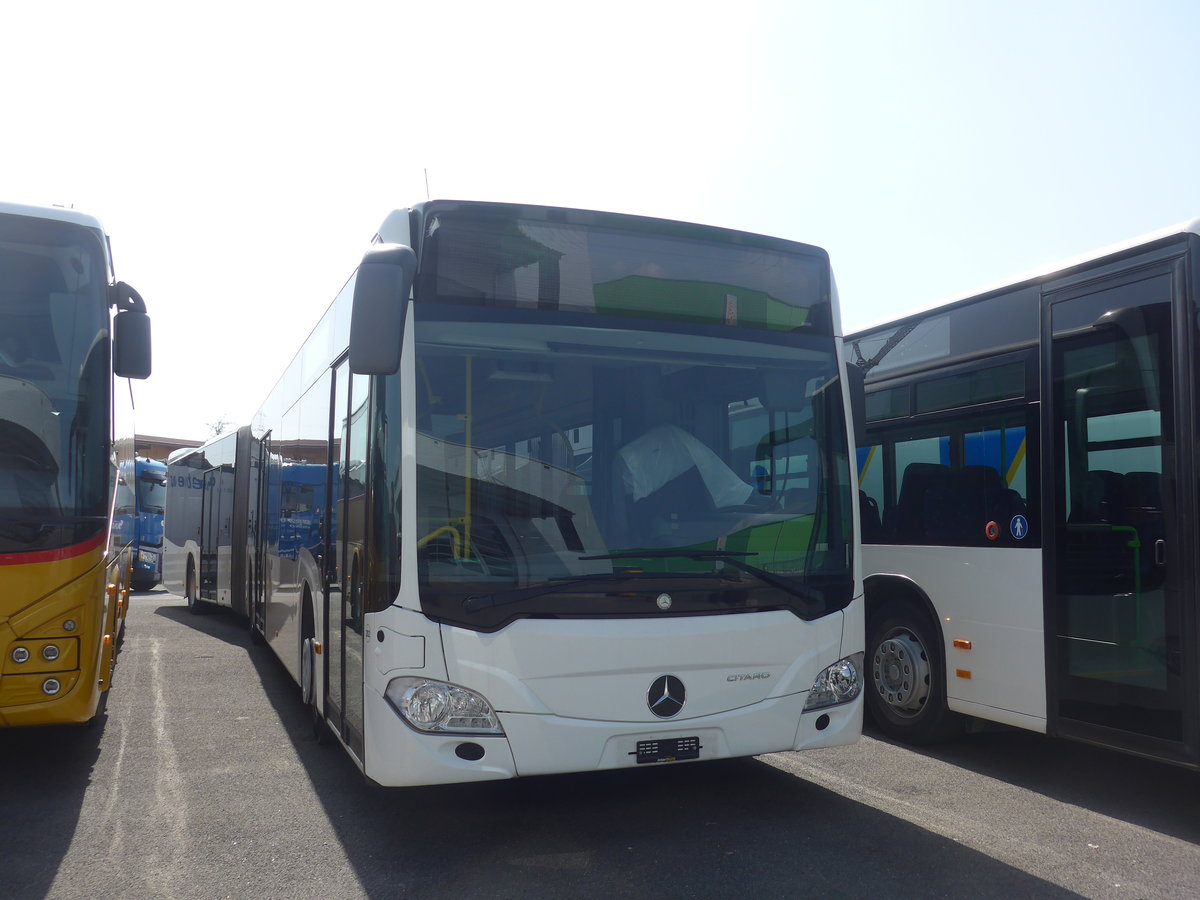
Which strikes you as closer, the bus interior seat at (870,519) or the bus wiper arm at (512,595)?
the bus wiper arm at (512,595)

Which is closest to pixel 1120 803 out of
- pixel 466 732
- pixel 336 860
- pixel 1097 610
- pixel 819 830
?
pixel 1097 610

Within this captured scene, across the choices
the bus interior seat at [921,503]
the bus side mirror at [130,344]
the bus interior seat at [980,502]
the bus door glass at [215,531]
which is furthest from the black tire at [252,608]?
the bus interior seat at [980,502]

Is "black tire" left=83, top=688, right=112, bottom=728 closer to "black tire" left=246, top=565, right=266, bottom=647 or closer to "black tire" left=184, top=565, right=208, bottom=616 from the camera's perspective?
"black tire" left=246, top=565, right=266, bottom=647

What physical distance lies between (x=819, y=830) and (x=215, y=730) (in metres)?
4.66

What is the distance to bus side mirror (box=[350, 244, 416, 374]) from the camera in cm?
445

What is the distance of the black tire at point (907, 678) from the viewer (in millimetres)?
6785

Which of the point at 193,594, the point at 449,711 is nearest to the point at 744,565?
the point at 449,711

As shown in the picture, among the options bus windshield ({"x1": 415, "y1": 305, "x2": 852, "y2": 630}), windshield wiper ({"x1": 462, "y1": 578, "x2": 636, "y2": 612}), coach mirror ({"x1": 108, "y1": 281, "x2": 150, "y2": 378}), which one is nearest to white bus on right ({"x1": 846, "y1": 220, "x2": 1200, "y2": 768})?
bus windshield ({"x1": 415, "y1": 305, "x2": 852, "y2": 630})

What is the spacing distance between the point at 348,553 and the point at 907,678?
12.9 ft

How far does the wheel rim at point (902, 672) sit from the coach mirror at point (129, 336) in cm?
525

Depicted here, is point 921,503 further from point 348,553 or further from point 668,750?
point 348,553

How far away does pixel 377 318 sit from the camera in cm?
447

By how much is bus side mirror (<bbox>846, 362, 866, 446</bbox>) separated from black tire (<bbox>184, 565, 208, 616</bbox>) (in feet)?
43.9

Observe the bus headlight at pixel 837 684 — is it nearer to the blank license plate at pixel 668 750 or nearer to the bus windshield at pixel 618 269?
the blank license plate at pixel 668 750
